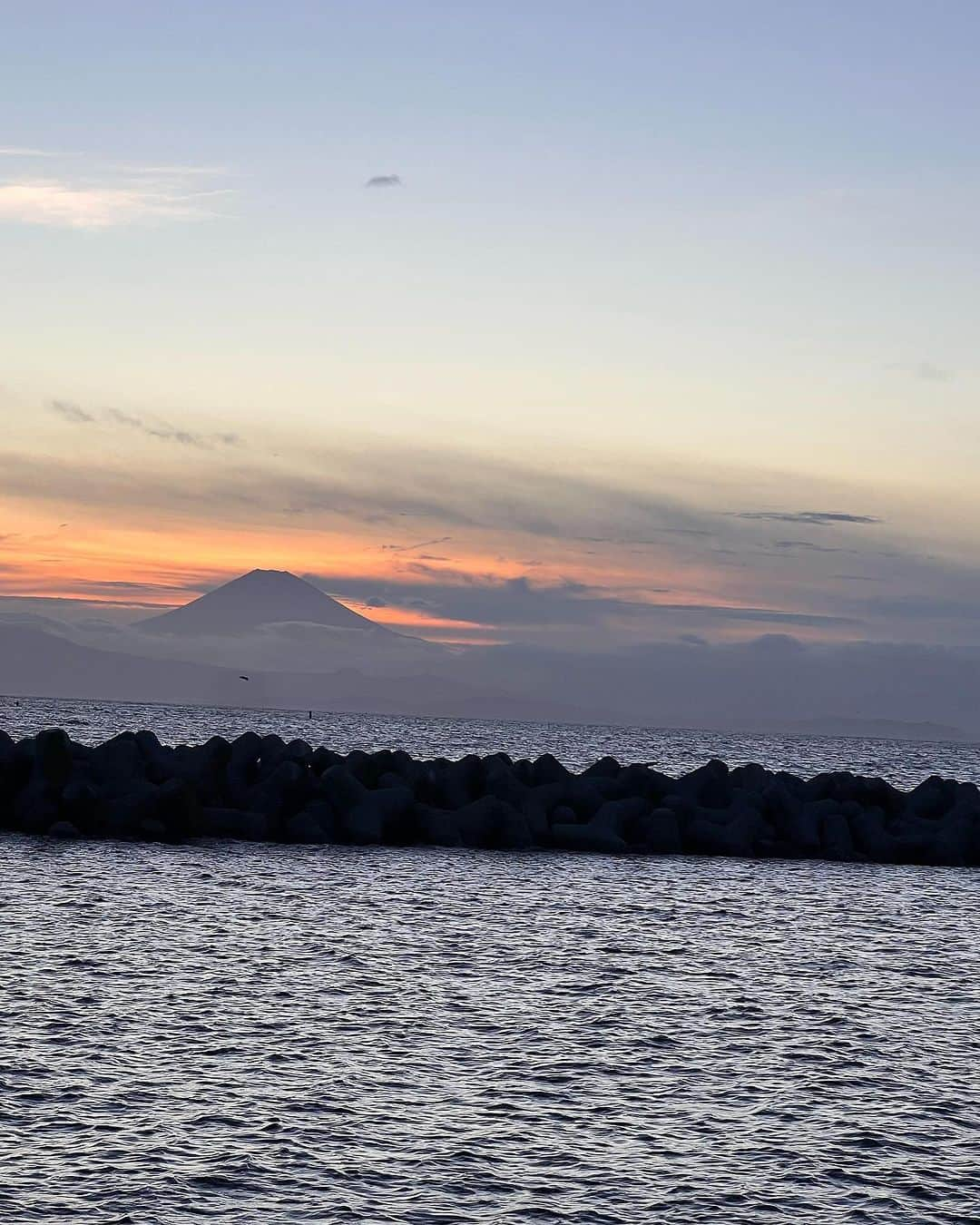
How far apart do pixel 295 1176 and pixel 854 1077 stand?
5.40m

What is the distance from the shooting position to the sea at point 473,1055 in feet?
32.1

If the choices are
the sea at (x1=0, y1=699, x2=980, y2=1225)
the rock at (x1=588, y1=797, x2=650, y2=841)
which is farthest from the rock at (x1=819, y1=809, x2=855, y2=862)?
the sea at (x1=0, y1=699, x2=980, y2=1225)

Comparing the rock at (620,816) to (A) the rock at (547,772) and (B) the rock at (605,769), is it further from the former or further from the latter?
(B) the rock at (605,769)

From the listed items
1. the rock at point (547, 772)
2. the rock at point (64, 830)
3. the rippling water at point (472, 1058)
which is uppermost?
the rock at point (547, 772)

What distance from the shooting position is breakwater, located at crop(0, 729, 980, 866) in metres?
29.8

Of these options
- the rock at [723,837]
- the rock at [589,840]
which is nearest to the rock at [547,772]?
the rock at [589,840]

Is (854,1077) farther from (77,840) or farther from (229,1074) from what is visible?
(77,840)

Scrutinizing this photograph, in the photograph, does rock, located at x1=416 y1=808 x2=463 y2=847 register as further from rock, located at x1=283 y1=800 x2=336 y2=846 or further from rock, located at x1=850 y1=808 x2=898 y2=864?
rock, located at x1=850 y1=808 x2=898 y2=864

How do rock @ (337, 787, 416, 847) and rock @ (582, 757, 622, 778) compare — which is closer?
rock @ (337, 787, 416, 847)

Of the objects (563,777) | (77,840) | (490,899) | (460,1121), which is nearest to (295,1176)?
(460,1121)

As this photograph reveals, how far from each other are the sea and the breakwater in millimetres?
5519

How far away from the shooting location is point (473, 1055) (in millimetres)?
13094

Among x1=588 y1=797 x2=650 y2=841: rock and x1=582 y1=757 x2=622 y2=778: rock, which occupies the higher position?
x1=582 y1=757 x2=622 y2=778: rock

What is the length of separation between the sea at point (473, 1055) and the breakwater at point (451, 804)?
552 cm
